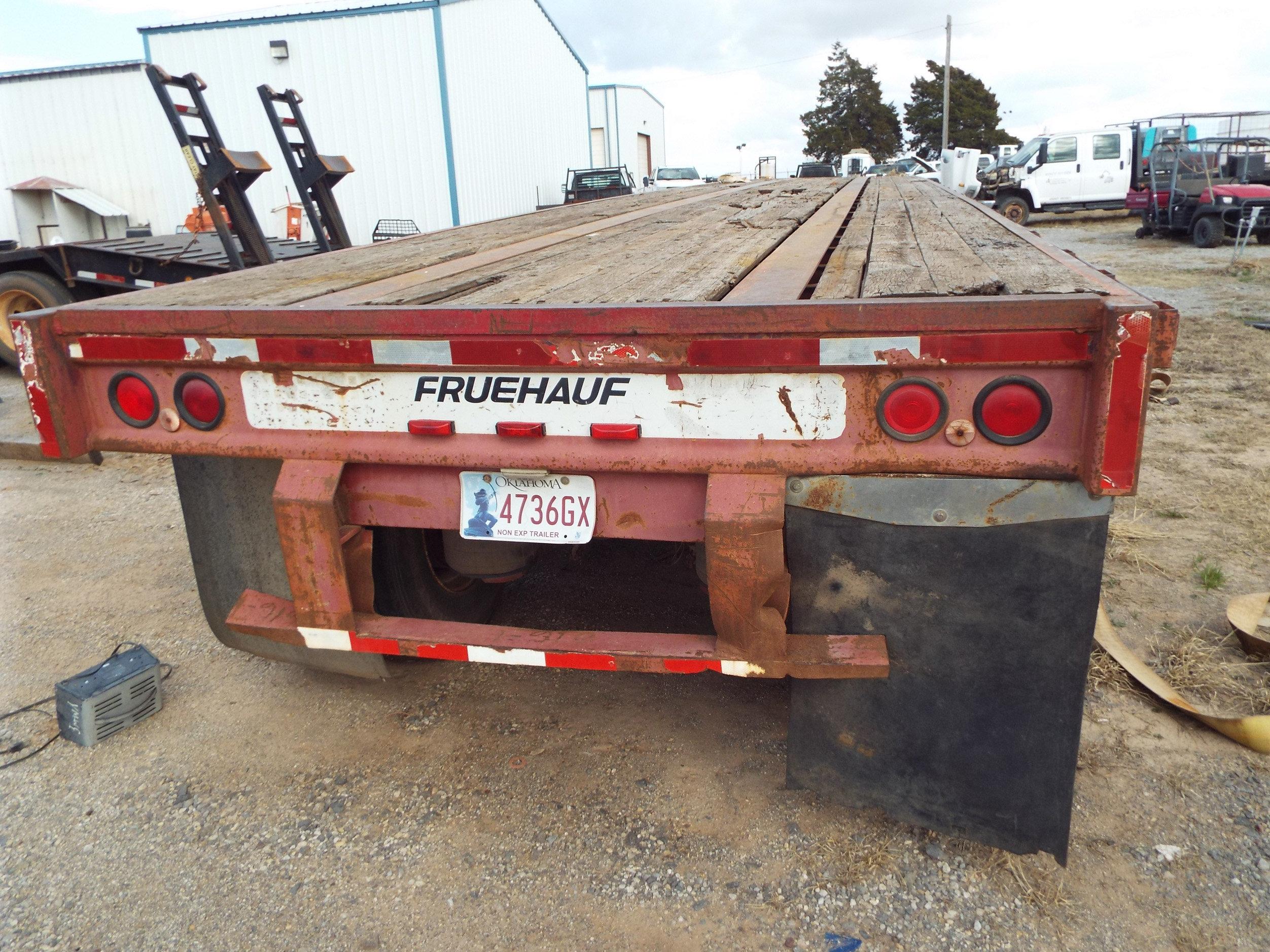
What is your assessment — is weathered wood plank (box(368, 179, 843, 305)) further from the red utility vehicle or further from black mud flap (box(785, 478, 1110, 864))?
the red utility vehicle

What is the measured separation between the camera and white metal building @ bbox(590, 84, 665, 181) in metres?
31.6

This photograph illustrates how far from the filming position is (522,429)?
1985 mm

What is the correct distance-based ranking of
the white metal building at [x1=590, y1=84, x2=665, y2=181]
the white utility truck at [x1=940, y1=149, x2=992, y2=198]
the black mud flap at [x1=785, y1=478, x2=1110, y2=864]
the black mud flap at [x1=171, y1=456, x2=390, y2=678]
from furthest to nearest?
the white metal building at [x1=590, y1=84, x2=665, y2=181]
the white utility truck at [x1=940, y1=149, x2=992, y2=198]
the black mud flap at [x1=171, y1=456, x2=390, y2=678]
the black mud flap at [x1=785, y1=478, x2=1110, y2=864]

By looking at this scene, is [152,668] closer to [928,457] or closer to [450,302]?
[450,302]

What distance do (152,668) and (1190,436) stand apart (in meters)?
6.15

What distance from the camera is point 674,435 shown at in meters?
1.93

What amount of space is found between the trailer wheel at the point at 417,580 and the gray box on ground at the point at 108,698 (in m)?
0.93

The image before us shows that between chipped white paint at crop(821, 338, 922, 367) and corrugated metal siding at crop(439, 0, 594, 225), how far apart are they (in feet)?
47.8

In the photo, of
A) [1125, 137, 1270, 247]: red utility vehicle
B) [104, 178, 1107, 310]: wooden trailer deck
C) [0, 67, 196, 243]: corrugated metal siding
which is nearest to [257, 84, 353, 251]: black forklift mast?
[104, 178, 1107, 310]: wooden trailer deck

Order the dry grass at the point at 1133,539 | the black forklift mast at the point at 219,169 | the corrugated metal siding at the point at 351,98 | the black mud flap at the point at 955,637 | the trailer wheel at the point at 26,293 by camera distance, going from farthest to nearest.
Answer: the corrugated metal siding at the point at 351,98 → the trailer wheel at the point at 26,293 → the black forklift mast at the point at 219,169 → the dry grass at the point at 1133,539 → the black mud flap at the point at 955,637

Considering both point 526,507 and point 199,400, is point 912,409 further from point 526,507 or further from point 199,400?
point 199,400

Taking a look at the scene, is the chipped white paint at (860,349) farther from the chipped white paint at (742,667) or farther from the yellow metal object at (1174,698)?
the yellow metal object at (1174,698)

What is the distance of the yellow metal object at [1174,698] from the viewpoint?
101 inches

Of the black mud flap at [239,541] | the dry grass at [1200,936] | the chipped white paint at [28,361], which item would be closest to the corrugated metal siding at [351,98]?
the black mud flap at [239,541]
